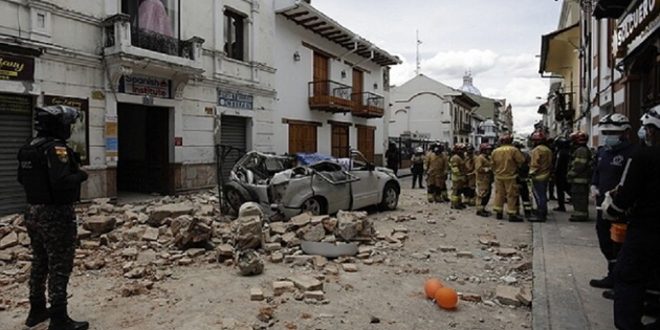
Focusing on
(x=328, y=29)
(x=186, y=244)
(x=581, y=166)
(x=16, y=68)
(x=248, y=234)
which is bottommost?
(x=186, y=244)

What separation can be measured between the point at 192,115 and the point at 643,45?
1084 centimetres

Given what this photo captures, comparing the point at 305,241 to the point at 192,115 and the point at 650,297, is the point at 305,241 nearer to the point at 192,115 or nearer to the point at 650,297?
the point at 650,297

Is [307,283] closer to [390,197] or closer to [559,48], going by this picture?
[390,197]

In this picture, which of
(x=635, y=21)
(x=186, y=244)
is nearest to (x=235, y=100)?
(x=186, y=244)

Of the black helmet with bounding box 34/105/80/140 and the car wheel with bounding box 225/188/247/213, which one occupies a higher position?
the black helmet with bounding box 34/105/80/140

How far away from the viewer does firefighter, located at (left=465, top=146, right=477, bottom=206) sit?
1094cm

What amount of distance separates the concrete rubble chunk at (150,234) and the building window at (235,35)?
337 inches

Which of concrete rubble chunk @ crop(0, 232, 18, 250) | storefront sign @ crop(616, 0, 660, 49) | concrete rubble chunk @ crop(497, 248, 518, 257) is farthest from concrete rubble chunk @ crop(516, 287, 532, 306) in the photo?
concrete rubble chunk @ crop(0, 232, 18, 250)

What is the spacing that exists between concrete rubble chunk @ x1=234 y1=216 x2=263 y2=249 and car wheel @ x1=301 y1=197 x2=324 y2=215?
1.98 metres

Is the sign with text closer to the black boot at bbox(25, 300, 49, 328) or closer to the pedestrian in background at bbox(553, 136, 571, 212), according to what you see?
the black boot at bbox(25, 300, 49, 328)

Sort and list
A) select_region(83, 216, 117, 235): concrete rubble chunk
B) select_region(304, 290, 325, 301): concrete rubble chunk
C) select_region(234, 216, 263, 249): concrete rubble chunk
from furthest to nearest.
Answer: select_region(83, 216, 117, 235): concrete rubble chunk
select_region(234, 216, 263, 249): concrete rubble chunk
select_region(304, 290, 325, 301): concrete rubble chunk

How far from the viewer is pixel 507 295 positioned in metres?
4.46

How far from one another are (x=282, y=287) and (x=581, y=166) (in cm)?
689

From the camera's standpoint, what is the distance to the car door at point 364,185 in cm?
966
